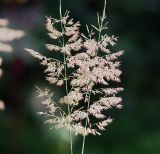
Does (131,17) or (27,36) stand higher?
(131,17)

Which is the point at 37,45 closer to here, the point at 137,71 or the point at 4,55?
the point at 4,55

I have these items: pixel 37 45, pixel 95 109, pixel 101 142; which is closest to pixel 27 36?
pixel 37 45

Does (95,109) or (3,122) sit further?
(3,122)

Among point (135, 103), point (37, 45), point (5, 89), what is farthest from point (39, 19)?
point (135, 103)

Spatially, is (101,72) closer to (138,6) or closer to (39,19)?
(39,19)

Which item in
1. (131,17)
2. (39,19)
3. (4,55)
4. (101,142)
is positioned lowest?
(101,142)

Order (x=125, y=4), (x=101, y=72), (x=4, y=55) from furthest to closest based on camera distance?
(x=125, y=4)
(x=4, y=55)
(x=101, y=72)

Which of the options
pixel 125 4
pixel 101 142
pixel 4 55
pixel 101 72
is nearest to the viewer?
pixel 101 72
